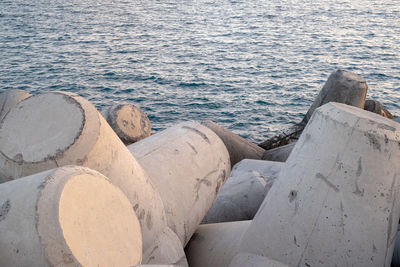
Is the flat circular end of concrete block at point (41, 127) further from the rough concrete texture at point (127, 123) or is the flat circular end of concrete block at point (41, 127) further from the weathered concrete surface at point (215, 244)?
the rough concrete texture at point (127, 123)

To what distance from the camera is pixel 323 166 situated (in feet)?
8.52

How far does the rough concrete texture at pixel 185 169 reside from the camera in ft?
10.8

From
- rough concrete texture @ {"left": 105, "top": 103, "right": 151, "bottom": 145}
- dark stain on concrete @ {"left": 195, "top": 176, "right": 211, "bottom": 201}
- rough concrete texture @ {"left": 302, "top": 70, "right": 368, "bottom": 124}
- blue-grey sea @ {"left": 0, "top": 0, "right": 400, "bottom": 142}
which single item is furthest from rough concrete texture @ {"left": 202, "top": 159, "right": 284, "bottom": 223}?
blue-grey sea @ {"left": 0, "top": 0, "right": 400, "bottom": 142}

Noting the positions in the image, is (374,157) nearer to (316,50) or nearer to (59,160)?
(59,160)

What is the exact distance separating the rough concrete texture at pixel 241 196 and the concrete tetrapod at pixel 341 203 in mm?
1271

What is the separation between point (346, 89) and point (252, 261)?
4448 mm

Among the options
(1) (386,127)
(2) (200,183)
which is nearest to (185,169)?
(2) (200,183)

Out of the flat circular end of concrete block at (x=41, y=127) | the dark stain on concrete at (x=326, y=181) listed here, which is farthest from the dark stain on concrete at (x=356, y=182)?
the flat circular end of concrete block at (x=41, y=127)

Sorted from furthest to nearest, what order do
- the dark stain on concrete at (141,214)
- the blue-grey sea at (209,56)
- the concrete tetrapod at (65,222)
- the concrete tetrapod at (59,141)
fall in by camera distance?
the blue-grey sea at (209,56) < the dark stain on concrete at (141,214) < the concrete tetrapod at (59,141) < the concrete tetrapod at (65,222)

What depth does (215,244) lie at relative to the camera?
10.8 ft

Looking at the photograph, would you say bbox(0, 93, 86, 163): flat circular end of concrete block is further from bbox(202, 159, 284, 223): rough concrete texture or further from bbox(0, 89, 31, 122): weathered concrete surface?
bbox(0, 89, 31, 122): weathered concrete surface

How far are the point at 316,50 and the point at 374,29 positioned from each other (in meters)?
4.26

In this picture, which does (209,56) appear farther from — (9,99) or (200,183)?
(200,183)

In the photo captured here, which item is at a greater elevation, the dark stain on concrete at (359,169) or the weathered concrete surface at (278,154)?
the dark stain on concrete at (359,169)
